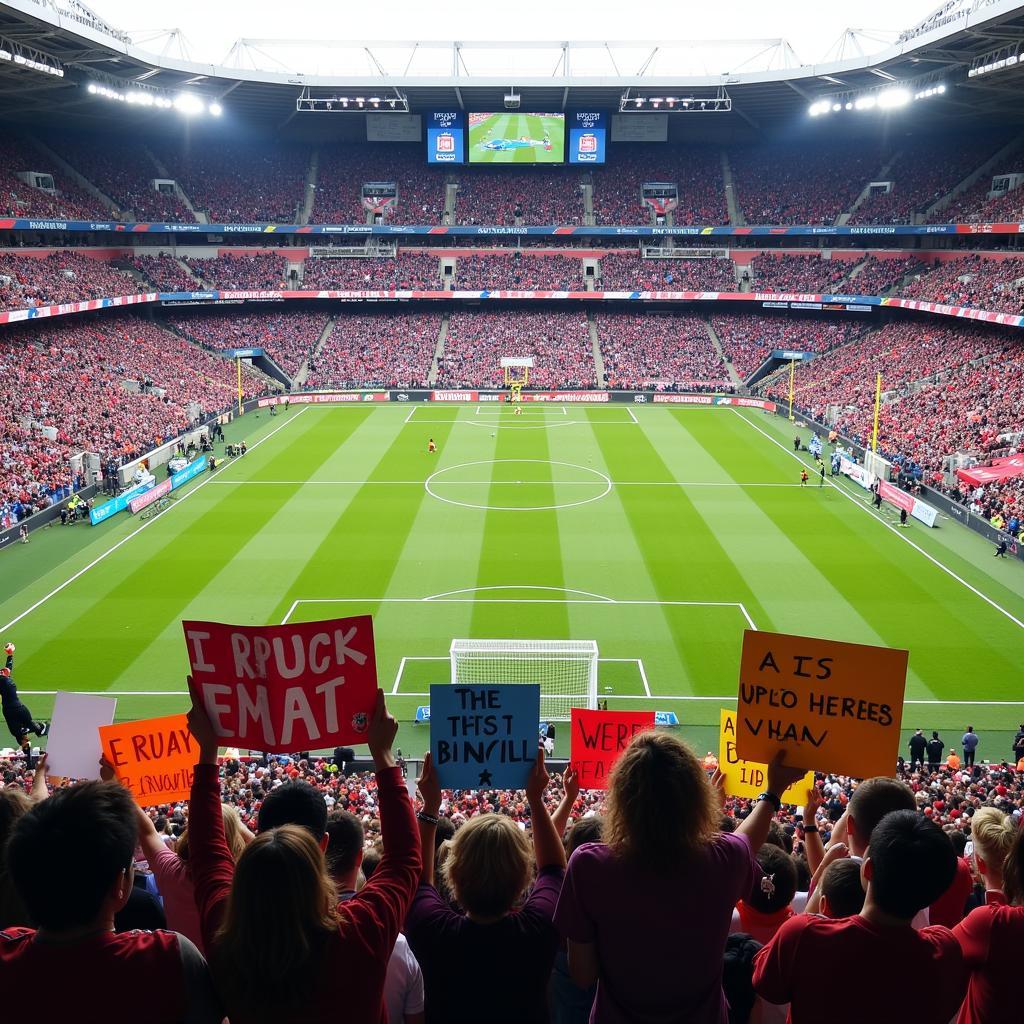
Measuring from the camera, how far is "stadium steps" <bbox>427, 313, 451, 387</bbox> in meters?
75.9

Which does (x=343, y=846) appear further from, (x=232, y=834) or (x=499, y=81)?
(x=499, y=81)

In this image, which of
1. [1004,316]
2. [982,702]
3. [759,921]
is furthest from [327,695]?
[1004,316]

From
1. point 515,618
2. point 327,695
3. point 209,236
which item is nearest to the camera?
point 327,695

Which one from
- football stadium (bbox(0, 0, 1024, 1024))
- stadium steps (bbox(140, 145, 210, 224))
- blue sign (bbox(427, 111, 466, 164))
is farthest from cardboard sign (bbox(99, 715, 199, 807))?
blue sign (bbox(427, 111, 466, 164))

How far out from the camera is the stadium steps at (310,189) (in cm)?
8450

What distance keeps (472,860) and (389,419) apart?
6244 centimetres

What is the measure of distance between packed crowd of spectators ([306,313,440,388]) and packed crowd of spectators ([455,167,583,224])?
10.8m

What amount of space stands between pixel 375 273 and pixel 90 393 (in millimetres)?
33946

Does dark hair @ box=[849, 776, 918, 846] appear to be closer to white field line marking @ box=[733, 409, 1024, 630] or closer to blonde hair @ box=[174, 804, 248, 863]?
blonde hair @ box=[174, 804, 248, 863]

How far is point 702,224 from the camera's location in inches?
3282

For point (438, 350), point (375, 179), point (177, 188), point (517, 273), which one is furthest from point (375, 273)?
point (177, 188)

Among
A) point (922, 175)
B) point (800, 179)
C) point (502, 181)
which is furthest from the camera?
point (502, 181)

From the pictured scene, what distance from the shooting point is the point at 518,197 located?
86688 mm

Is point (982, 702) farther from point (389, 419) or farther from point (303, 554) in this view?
point (389, 419)
